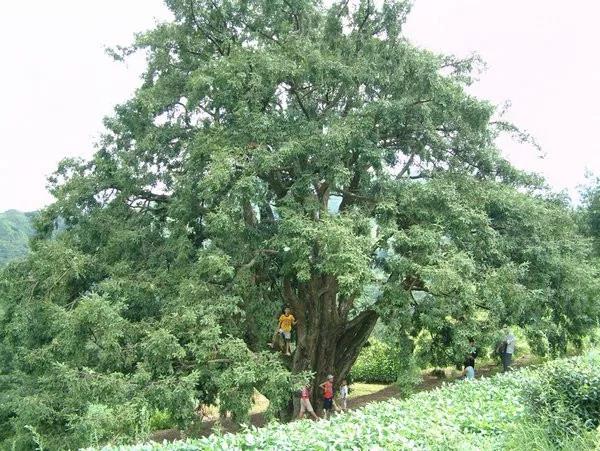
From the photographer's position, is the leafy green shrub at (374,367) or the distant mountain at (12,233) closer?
the leafy green shrub at (374,367)

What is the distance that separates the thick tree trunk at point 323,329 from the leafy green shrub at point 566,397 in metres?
5.96

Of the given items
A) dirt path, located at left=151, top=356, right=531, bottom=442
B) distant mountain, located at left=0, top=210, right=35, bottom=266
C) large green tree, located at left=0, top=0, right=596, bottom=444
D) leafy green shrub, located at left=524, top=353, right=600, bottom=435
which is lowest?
dirt path, located at left=151, top=356, right=531, bottom=442

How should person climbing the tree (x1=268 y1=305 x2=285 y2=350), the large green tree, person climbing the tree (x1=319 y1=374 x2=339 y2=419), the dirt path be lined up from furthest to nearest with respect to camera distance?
the dirt path
person climbing the tree (x1=268 y1=305 x2=285 y2=350)
person climbing the tree (x1=319 y1=374 x2=339 y2=419)
the large green tree

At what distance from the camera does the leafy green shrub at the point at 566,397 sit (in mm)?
4453

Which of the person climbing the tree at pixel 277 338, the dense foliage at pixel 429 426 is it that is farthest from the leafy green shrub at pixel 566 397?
the person climbing the tree at pixel 277 338

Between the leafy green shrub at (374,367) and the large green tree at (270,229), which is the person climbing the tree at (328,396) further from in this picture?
the leafy green shrub at (374,367)

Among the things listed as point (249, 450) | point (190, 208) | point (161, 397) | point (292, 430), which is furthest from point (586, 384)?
point (190, 208)

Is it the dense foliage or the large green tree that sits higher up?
the large green tree

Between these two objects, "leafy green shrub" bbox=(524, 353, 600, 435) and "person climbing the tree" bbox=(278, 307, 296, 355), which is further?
"person climbing the tree" bbox=(278, 307, 296, 355)

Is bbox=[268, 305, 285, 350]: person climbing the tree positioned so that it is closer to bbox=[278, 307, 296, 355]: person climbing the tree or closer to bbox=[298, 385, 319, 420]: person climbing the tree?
bbox=[278, 307, 296, 355]: person climbing the tree

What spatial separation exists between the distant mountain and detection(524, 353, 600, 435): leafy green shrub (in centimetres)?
3926

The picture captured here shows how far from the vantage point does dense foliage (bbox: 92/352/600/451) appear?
12.7 feet

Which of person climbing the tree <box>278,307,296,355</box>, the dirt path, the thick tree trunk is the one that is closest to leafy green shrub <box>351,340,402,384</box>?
the dirt path

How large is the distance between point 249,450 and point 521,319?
783 cm
